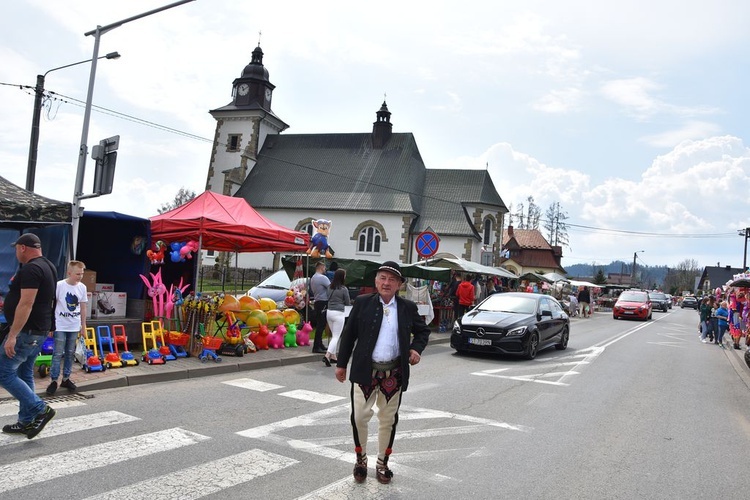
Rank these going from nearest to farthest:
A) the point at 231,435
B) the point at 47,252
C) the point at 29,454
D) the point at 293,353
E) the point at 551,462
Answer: the point at 29,454
the point at 551,462
the point at 231,435
the point at 47,252
the point at 293,353

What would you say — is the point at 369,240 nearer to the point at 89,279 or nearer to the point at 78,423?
the point at 89,279

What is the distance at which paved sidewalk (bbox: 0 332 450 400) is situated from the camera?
25.1 ft

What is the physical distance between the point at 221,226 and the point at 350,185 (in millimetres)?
35756

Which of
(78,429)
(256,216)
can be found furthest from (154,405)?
(256,216)

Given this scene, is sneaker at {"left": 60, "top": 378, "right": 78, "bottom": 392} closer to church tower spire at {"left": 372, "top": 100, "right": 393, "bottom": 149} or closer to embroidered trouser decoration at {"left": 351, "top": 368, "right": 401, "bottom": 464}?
embroidered trouser decoration at {"left": 351, "top": 368, "right": 401, "bottom": 464}

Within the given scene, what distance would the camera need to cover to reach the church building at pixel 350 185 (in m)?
44.4

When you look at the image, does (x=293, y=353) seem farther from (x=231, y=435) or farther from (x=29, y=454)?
(x=29, y=454)

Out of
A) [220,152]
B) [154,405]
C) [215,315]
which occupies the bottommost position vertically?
[154,405]

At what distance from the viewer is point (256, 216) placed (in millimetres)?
12797

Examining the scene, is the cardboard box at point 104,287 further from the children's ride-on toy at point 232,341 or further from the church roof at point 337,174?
the church roof at point 337,174

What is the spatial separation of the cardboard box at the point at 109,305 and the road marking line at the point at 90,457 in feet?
17.3

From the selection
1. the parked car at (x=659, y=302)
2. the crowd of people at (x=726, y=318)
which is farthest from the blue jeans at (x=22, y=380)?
the parked car at (x=659, y=302)

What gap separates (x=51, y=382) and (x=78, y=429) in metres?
1.80

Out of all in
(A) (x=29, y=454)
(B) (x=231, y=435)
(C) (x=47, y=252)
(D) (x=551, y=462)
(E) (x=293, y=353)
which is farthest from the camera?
(E) (x=293, y=353)
